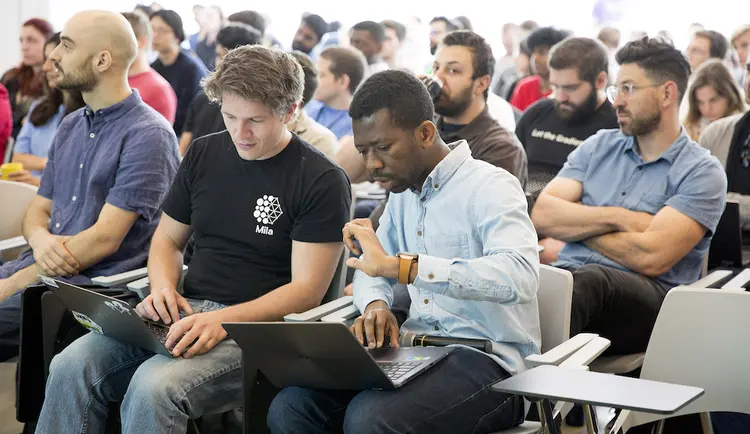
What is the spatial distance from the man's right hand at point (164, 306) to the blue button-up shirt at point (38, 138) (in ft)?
8.08

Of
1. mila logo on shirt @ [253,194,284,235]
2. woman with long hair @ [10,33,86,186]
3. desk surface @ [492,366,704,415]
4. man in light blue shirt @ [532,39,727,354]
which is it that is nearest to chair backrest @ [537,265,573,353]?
man in light blue shirt @ [532,39,727,354]

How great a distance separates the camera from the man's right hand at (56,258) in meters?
2.99

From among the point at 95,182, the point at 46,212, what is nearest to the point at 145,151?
the point at 95,182

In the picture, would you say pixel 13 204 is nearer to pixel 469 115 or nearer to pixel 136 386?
pixel 136 386

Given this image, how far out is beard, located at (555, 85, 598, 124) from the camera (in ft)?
13.5

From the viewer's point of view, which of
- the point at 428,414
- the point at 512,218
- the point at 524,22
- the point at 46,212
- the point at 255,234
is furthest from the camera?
the point at 524,22

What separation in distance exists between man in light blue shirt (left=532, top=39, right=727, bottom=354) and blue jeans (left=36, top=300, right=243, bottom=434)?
1018 mm

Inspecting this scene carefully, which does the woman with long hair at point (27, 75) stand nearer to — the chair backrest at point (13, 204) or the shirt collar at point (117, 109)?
the chair backrest at point (13, 204)

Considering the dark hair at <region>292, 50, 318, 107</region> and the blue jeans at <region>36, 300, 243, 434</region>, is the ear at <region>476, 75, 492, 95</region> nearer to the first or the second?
the dark hair at <region>292, 50, 318, 107</region>

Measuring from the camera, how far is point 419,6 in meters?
10.9

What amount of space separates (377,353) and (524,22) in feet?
26.3

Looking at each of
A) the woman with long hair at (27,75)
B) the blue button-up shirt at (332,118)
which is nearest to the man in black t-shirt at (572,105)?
the blue button-up shirt at (332,118)

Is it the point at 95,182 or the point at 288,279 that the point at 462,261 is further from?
the point at 95,182

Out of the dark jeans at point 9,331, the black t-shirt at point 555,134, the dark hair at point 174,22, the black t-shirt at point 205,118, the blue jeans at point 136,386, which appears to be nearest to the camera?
the blue jeans at point 136,386
